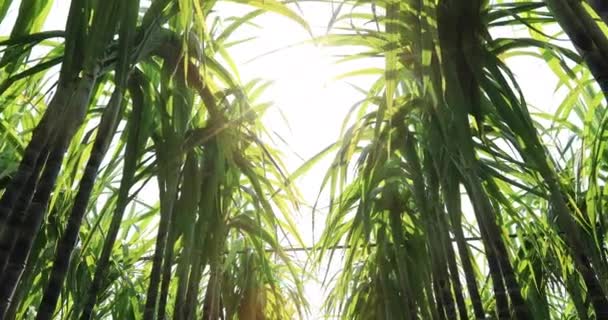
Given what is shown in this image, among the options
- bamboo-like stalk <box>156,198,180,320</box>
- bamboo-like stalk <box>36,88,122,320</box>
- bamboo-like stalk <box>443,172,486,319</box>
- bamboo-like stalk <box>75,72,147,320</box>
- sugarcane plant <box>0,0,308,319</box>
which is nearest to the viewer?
sugarcane plant <box>0,0,308,319</box>

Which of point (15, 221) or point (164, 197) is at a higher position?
point (164, 197)

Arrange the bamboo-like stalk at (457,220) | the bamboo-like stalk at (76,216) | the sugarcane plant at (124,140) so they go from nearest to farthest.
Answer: the sugarcane plant at (124,140) < the bamboo-like stalk at (76,216) < the bamboo-like stalk at (457,220)

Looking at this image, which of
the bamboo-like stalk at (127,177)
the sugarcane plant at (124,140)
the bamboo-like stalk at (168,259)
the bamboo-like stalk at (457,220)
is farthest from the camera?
the bamboo-like stalk at (168,259)

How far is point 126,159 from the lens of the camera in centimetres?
121

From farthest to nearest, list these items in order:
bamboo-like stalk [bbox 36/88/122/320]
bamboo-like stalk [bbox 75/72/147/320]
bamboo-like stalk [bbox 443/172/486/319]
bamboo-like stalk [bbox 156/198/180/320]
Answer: bamboo-like stalk [bbox 156/198/180/320] < bamboo-like stalk [bbox 443/172/486/319] < bamboo-like stalk [bbox 75/72/147/320] < bamboo-like stalk [bbox 36/88/122/320]

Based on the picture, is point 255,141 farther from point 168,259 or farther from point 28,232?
point 28,232

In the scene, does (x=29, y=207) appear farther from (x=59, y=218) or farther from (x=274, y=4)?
(x=59, y=218)

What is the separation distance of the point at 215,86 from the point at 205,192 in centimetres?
29

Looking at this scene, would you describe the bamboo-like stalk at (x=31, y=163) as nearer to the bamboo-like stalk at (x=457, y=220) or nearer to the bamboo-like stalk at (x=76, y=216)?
the bamboo-like stalk at (x=76, y=216)

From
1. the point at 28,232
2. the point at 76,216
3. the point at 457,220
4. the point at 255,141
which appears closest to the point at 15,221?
the point at 28,232

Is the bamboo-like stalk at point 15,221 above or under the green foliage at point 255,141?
under

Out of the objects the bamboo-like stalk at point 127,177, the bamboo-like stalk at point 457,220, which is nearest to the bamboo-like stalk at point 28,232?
the bamboo-like stalk at point 127,177

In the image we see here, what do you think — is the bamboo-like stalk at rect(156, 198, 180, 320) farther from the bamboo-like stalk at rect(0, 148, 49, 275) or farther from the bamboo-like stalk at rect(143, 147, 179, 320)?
the bamboo-like stalk at rect(0, 148, 49, 275)

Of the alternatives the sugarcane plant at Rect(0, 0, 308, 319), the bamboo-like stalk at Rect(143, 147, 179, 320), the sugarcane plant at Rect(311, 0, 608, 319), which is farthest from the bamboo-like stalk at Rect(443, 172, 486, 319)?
the bamboo-like stalk at Rect(143, 147, 179, 320)
